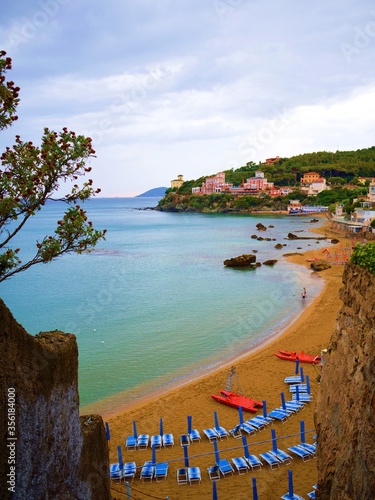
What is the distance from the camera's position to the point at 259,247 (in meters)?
63.5

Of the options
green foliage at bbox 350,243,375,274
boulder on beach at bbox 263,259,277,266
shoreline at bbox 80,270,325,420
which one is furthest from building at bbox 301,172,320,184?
green foliage at bbox 350,243,375,274

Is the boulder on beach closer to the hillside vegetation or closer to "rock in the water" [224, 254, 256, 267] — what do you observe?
"rock in the water" [224, 254, 256, 267]

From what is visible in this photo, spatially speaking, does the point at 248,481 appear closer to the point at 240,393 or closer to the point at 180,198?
the point at 240,393

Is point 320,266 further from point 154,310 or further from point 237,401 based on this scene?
point 237,401

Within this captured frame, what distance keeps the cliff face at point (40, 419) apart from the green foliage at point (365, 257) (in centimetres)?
527

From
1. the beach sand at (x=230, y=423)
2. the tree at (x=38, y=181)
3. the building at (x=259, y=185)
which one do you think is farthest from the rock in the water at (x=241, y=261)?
the building at (x=259, y=185)

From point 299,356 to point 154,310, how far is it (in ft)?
46.2

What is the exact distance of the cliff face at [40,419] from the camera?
5.41 m

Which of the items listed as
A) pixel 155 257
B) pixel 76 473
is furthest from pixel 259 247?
pixel 76 473

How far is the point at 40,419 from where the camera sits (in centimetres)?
577

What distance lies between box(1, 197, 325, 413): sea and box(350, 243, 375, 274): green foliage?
500 inches

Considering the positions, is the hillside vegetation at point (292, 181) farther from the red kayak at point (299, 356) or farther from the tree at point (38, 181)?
the tree at point (38, 181)

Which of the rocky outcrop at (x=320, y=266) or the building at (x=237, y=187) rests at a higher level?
the building at (x=237, y=187)

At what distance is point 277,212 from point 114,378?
118782 mm
